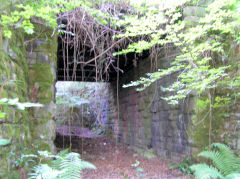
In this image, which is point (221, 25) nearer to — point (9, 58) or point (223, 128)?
point (223, 128)

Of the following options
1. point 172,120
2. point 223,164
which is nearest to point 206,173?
point 223,164

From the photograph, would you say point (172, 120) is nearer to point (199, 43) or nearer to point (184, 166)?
point (184, 166)

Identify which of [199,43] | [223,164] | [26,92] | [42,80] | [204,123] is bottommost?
[223,164]

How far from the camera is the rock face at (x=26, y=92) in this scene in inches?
80.2

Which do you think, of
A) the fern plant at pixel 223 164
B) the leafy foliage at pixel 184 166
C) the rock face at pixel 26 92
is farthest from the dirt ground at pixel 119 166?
the rock face at pixel 26 92

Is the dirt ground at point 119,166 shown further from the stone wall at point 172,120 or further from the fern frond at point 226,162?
the fern frond at point 226,162

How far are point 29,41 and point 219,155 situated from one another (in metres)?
3.21

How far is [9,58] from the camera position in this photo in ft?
7.37

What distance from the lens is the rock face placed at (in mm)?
2037

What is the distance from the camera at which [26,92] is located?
9.39 ft

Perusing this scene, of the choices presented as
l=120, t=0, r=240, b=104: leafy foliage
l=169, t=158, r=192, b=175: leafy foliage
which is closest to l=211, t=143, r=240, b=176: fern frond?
l=169, t=158, r=192, b=175: leafy foliage

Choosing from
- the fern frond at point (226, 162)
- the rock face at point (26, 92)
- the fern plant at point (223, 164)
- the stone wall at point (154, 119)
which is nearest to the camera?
the rock face at point (26, 92)

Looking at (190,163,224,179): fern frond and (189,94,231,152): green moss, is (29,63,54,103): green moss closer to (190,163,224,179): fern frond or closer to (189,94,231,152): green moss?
(190,163,224,179): fern frond

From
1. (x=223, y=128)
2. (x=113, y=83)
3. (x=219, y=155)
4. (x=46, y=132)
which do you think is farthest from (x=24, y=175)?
(x=113, y=83)
